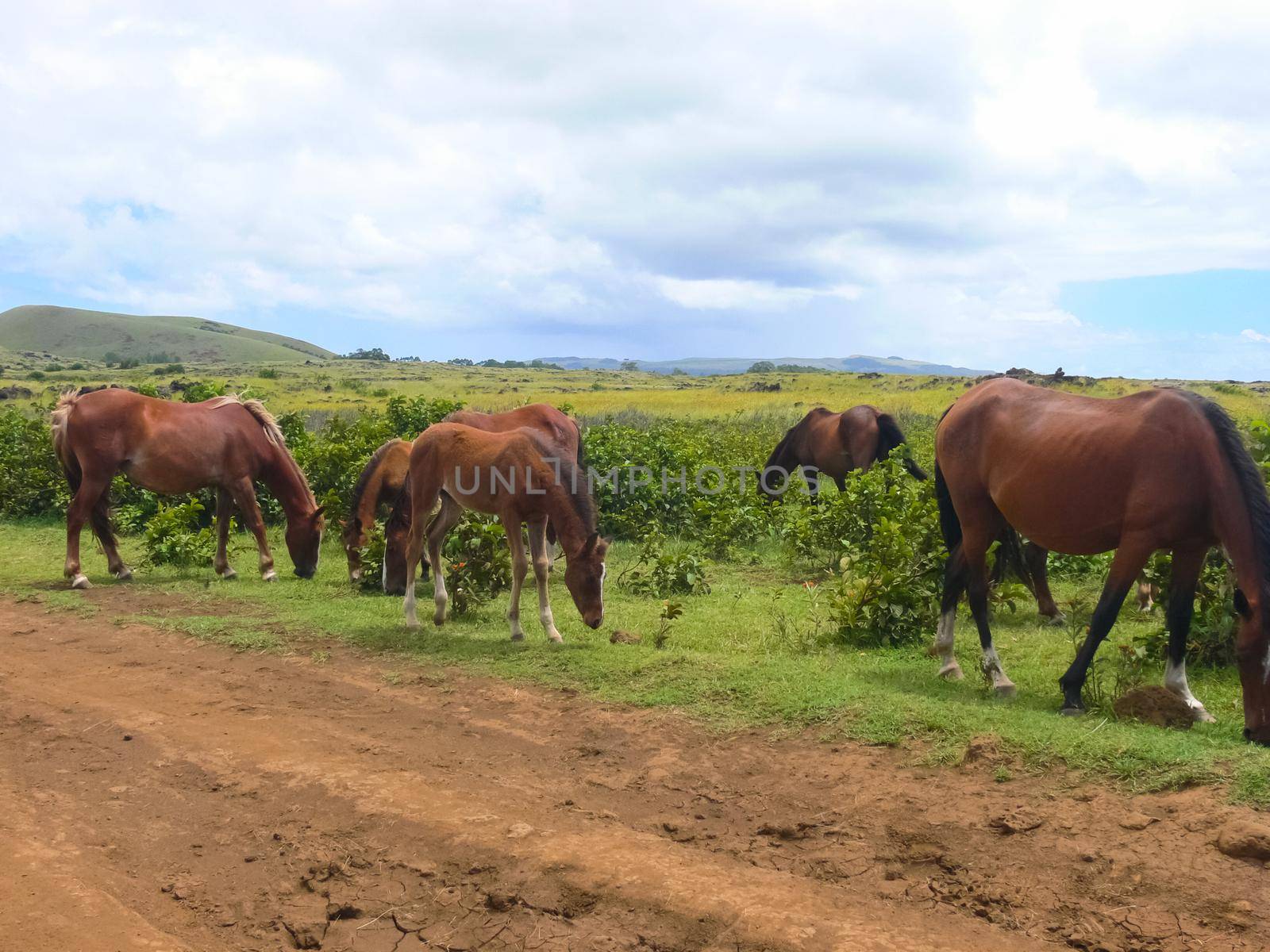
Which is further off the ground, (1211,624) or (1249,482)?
(1249,482)

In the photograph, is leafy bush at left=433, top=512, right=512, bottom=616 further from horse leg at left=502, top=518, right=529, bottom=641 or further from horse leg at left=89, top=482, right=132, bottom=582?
horse leg at left=89, top=482, right=132, bottom=582

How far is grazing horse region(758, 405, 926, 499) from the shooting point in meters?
16.0

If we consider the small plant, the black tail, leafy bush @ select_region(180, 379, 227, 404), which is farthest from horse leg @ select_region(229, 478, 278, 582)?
the black tail

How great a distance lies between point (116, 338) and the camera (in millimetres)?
162750

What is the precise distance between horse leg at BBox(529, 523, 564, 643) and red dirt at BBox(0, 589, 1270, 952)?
1.92m

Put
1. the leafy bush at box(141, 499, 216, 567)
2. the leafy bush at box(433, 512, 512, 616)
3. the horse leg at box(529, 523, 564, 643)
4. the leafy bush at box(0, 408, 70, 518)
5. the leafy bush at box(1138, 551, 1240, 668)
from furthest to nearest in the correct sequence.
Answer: the leafy bush at box(0, 408, 70, 518) → the leafy bush at box(141, 499, 216, 567) → the leafy bush at box(433, 512, 512, 616) → the horse leg at box(529, 523, 564, 643) → the leafy bush at box(1138, 551, 1240, 668)

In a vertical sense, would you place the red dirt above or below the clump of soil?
below

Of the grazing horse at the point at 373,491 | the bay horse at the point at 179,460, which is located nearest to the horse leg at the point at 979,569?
the grazing horse at the point at 373,491

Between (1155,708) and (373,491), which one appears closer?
(1155,708)

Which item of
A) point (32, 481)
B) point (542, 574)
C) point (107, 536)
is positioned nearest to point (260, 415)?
point (107, 536)

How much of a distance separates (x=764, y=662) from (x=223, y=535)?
8.00m

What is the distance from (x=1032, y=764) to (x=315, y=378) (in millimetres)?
71879

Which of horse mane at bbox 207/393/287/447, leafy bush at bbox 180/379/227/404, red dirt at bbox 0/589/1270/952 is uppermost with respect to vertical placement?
leafy bush at bbox 180/379/227/404

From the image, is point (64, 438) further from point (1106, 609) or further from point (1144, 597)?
point (1144, 597)
